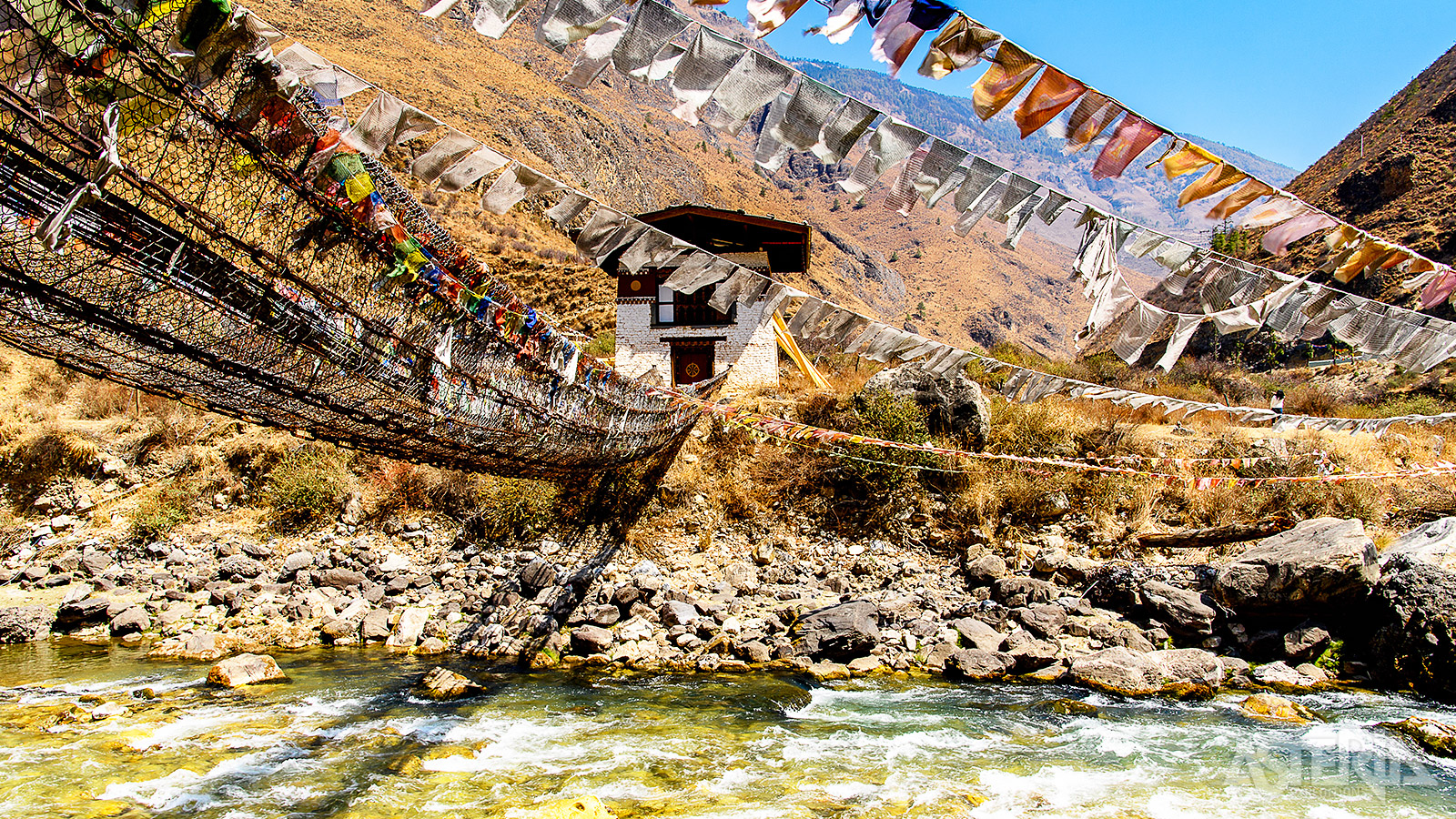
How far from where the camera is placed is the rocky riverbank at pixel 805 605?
6430 mm

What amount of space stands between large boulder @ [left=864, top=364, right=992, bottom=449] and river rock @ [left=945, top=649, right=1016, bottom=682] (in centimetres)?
467

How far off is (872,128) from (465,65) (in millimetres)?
50089

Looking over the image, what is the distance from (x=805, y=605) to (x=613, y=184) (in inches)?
1700

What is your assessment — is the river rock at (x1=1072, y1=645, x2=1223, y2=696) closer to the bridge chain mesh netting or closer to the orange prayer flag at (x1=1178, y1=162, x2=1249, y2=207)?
the orange prayer flag at (x1=1178, y1=162, x2=1249, y2=207)

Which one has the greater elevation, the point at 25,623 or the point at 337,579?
the point at 337,579

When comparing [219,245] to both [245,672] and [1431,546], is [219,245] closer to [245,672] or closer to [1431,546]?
[245,672]

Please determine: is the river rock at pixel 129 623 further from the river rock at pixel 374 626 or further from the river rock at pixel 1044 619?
the river rock at pixel 1044 619

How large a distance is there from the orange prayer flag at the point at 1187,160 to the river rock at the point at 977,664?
4489 millimetres

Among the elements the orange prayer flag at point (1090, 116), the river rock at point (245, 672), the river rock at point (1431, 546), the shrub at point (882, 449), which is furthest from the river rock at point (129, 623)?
the river rock at point (1431, 546)

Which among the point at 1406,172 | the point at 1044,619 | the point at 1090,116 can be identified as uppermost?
the point at 1406,172

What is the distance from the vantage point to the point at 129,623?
720 centimetres

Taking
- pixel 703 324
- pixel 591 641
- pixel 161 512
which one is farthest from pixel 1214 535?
pixel 161 512

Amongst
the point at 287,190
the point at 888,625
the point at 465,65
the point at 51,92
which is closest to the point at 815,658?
the point at 888,625

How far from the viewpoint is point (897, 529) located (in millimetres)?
10078
